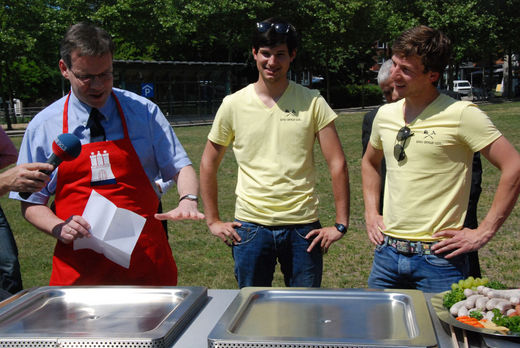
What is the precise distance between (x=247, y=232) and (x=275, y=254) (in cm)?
18

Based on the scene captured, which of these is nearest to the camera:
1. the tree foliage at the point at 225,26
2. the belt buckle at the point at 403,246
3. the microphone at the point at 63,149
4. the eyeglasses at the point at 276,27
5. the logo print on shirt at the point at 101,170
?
the microphone at the point at 63,149

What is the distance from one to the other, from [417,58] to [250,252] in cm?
124

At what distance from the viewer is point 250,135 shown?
295 centimetres

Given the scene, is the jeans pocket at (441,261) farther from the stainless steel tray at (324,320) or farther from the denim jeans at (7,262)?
the denim jeans at (7,262)

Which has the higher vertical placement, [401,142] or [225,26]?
[225,26]

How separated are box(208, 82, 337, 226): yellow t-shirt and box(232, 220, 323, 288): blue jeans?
49 millimetres

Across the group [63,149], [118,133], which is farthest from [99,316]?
[118,133]

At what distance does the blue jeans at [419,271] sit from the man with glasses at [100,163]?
93 centimetres

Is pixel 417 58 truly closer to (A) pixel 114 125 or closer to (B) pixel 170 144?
(B) pixel 170 144

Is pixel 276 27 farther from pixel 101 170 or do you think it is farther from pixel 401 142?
pixel 101 170

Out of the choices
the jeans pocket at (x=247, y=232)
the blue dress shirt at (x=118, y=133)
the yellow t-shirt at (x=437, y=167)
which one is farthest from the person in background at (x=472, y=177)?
the blue dress shirt at (x=118, y=133)

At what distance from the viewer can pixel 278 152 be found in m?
2.89

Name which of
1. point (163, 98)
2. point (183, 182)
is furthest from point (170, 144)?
point (163, 98)

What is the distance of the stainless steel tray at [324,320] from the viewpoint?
64.9 inches
